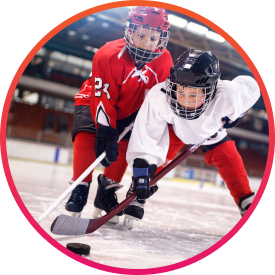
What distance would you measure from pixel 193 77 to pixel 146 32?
1.31ft

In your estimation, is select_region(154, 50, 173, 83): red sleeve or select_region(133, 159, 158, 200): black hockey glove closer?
select_region(133, 159, 158, 200): black hockey glove

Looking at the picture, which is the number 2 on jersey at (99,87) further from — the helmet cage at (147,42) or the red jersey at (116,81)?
the helmet cage at (147,42)

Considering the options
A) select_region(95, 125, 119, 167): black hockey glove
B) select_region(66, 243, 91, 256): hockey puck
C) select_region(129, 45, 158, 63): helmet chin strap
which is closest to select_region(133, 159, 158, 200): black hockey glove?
select_region(95, 125, 119, 167): black hockey glove

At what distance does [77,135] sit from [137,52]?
61 cm

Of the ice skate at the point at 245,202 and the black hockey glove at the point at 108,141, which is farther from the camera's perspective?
the ice skate at the point at 245,202

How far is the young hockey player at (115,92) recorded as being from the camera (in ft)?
4.56

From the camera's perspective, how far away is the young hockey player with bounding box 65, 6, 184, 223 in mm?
1391

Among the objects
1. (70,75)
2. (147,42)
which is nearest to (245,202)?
(147,42)

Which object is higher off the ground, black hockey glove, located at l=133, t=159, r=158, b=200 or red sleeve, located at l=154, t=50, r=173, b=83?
red sleeve, located at l=154, t=50, r=173, b=83

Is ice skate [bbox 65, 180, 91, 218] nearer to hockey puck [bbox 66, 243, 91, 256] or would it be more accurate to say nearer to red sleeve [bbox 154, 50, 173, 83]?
hockey puck [bbox 66, 243, 91, 256]

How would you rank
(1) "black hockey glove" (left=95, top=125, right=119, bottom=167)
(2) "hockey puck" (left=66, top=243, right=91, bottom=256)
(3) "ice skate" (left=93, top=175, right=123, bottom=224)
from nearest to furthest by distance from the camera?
(2) "hockey puck" (left=66, top=243, right=91, bottom=256), (1) "black hockey glove" (left=95, top=125, right=119, bottom=167), (3) "ice skate" (left=93, top=175, right=123, bottom=224)

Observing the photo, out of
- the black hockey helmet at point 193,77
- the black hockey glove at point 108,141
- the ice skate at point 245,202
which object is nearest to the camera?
the black hockey helmet at point 193,77

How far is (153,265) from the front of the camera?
1.06 m

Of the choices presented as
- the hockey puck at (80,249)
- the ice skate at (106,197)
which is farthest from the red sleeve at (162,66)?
the hockey puck at (80,249)
